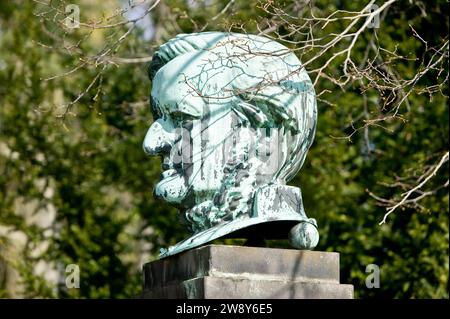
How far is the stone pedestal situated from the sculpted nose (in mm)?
691

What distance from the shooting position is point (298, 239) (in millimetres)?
6977

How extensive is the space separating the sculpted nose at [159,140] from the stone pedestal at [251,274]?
0.69m

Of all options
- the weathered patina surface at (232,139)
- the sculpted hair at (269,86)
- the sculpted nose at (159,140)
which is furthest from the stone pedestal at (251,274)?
the sculpted nose at (159,140)

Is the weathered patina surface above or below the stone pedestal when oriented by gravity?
above

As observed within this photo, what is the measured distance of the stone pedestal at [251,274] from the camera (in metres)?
6.67

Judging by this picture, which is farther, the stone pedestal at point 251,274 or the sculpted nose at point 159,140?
the sculpted nose at point 159,140

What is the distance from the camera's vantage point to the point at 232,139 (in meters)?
7.07

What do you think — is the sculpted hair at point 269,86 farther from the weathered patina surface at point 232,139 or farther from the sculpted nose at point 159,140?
the sculpted nose at point 159,140

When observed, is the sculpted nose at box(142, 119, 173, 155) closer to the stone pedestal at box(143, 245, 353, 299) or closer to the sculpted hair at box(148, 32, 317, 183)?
the sculpted hair at box(148, 32, 317, 183)

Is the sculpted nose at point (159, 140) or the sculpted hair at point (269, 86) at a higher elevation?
the sculpted hair at point (269, 86)

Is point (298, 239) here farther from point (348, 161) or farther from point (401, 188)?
point (348, 161)

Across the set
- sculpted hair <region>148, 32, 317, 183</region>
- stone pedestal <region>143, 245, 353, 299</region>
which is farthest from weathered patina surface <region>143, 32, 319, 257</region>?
stone pedestal <region>143, 245, 353, 299</region>

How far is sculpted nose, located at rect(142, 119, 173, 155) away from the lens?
23.7 ft

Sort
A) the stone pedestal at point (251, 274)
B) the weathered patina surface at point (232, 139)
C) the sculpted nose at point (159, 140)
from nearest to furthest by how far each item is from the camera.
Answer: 1. the stone pedestal at point (251, 274)
2. the weathered patina surface at point (232, 139)
3. the sculpted nose at point (159, 140)
